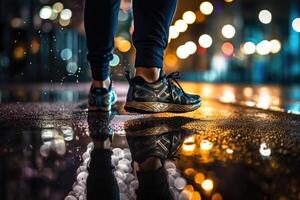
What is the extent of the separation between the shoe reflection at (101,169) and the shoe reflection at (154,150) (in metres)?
0.06

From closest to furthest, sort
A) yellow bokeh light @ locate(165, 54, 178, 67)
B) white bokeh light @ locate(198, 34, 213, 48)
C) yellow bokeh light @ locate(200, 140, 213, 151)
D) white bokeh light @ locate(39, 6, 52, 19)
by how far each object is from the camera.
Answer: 1. yellow bokeh light @ locate(200, 140, 213, 151)
2. white bokeh light @ locate(39, 6, 52, 19)
3. white bokeh light @ locate(198, 34, 213, 48)
4. yellow bokeh light @ locate(165, 54, 178, 67)

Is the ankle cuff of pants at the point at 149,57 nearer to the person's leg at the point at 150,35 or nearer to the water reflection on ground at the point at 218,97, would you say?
the person's leg at the point at 150,35

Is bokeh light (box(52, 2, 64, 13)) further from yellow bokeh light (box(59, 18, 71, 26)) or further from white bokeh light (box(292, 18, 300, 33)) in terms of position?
white bokeh light (box(292, 18, 300, 33))

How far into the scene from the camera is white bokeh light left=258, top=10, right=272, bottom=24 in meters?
20.6

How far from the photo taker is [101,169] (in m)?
1.44

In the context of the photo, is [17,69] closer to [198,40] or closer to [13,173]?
[13,173]

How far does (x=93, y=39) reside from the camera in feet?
9.79

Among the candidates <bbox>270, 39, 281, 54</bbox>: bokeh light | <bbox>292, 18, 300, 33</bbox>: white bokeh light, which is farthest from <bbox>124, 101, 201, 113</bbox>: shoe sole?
<bbox>270, 39, 281, 54</bbox>: bokeh light

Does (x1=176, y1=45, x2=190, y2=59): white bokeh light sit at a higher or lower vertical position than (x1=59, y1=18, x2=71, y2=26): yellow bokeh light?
lower

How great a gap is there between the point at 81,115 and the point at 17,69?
10.1 meters

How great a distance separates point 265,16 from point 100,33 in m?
18.6

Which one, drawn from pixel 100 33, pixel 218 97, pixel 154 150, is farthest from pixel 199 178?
pixel 218 97

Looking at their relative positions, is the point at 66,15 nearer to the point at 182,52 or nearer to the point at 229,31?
the point at 229,31

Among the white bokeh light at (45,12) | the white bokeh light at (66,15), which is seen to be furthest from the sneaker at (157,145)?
the white bokeh light at (66,15)
